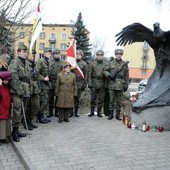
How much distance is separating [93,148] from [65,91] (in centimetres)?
270

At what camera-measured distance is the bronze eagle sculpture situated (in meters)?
8.12

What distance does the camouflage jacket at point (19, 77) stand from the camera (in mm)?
6602

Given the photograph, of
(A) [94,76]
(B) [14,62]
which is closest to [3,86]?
(B) [14,62]

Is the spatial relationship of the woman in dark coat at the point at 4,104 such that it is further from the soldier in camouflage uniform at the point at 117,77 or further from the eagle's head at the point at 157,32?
the eagle's head at the point at 157,32

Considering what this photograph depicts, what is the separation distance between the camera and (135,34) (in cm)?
922

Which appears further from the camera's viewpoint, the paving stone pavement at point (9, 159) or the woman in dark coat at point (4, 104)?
the woman in dark coat at point (4, 104)

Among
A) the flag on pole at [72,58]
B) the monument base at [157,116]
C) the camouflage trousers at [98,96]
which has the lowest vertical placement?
the monument base at [157,116]

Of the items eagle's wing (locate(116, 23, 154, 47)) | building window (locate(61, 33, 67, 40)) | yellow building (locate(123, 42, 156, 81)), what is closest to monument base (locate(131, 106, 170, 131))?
eagle's wing (locate(116, 23, 154, 47))

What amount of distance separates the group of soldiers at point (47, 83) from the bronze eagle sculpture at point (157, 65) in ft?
2.36

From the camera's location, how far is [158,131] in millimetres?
7895

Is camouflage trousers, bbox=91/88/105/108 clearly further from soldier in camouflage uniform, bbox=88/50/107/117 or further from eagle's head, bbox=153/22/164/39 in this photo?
eagle's head, bbox=153/22/164/39

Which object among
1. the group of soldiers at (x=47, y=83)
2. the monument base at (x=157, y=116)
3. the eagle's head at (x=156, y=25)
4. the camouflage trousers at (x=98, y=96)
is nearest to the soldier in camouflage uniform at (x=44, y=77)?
the group of soldiers at (x=47, y=83)

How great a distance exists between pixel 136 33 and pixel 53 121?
3217 mm

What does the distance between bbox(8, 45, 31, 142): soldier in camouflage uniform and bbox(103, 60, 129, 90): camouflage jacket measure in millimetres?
2605
